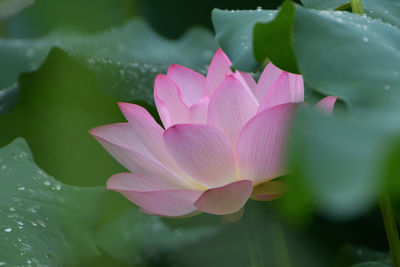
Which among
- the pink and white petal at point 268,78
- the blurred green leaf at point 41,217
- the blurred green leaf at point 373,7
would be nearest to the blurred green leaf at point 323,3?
the blurred green leaf at point 373,7

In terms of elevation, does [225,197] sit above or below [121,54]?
above

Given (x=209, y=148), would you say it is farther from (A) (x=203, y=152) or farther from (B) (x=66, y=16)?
(B) (x=66, y=16)

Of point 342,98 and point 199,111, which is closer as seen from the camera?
point 342,98

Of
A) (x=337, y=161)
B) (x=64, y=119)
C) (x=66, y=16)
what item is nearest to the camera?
(x=337, y=161)

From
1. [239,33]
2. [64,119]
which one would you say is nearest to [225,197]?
[239,33]

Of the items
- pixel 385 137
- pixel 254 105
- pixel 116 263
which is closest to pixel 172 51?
pixel 116 263

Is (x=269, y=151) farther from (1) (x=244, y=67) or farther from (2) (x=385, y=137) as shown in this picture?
(2) (x=385, y=137)
